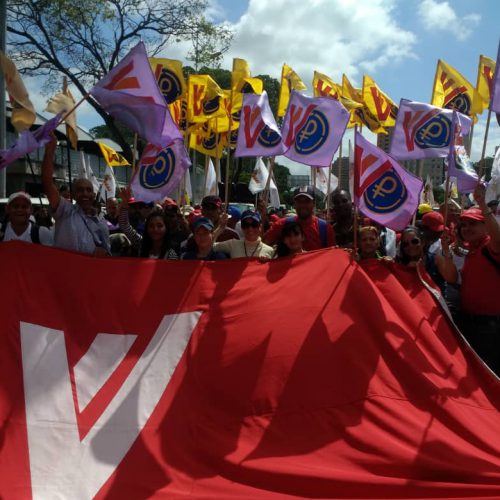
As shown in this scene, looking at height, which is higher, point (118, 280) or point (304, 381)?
point (118, 280)

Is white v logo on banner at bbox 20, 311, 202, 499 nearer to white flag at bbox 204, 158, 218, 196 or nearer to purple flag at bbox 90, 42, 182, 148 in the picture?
purple flag at bbox 90, 42, 182, 148

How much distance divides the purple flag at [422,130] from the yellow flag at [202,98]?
392cm

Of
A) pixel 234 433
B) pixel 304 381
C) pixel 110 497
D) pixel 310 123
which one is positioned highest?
pixel 310 123

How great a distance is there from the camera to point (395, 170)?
4.44 meters

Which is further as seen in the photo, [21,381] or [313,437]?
[21,381]

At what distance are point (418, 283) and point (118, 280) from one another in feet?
7.22

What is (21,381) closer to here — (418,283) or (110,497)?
(110,497)

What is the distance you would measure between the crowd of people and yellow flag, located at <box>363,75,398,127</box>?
16.6 feet

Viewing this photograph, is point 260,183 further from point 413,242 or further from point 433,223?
point 413,242

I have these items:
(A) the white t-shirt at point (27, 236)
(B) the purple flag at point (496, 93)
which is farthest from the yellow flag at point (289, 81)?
(A) the white t-shirt at point (27, 236)

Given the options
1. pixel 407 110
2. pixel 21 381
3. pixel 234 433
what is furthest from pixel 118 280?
pixel 407 110

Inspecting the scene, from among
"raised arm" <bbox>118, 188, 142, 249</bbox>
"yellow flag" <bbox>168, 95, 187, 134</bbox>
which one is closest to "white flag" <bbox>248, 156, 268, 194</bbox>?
"yellow flag" <bbox>168, 95, 187, 134</bbox>

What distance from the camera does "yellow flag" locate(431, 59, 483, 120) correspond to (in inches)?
351

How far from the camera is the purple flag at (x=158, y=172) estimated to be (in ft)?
16.8
